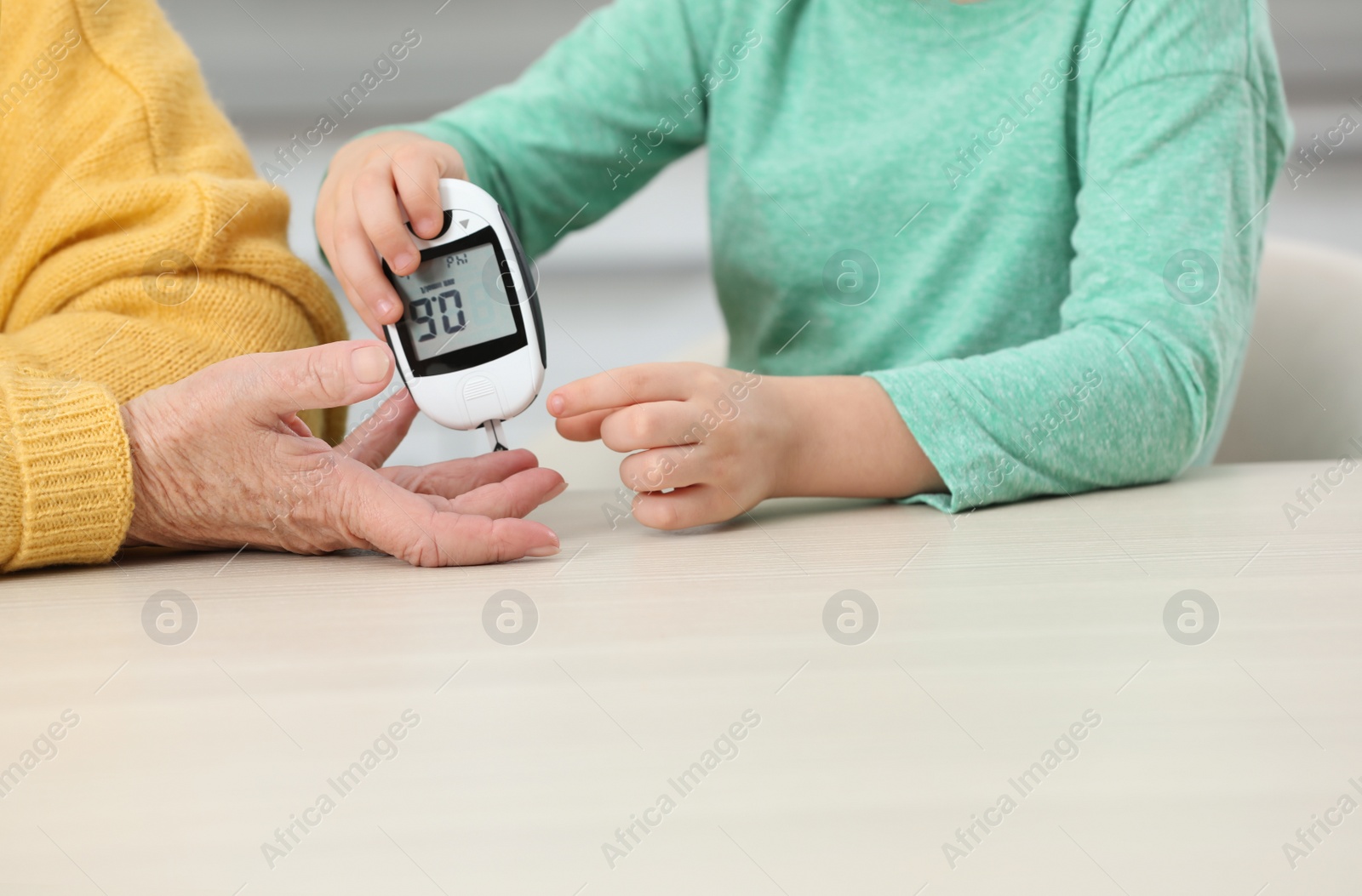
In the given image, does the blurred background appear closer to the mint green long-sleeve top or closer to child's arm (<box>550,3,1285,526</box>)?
the mint green long-sleeve top

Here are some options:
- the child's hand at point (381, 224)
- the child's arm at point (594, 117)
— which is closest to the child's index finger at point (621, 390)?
the child's hand at point (381, 224)

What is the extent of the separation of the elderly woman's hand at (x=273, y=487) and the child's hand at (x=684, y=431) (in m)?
0.07

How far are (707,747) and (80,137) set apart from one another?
0.59m

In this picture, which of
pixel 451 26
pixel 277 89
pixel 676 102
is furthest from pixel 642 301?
pixel 676 102

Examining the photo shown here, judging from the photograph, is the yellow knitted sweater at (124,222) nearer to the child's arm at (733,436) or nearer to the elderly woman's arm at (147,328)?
the elderly woman's arm at (147,328)

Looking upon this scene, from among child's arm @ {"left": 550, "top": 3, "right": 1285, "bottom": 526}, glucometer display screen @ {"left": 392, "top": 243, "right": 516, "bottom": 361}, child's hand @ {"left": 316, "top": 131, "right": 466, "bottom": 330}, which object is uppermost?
child's hand @ {"left": 316, "top": 131, "right": 466, "bottom": 330}

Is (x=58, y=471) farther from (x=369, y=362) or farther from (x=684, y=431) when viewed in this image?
(x=684, y=431)

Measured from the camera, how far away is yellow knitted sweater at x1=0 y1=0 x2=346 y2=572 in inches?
23.6

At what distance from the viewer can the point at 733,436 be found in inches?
22.3

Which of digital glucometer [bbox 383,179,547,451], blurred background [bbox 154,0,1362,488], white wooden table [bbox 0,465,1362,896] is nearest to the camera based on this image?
white wooden table [bbox 0,465,1362,896]

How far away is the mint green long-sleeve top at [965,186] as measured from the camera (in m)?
0.65

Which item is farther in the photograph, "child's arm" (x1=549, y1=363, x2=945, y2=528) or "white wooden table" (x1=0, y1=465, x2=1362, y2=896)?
"child's arm" (x1=549, y1=363, x2=945, y2=528)

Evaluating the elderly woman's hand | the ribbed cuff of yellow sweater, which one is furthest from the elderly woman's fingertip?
the ribbed cuff of yellow sweater

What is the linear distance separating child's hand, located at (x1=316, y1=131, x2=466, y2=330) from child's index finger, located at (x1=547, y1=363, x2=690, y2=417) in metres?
0.11
